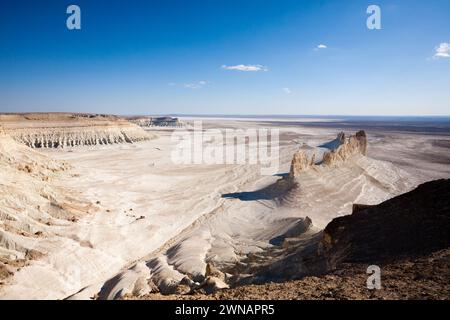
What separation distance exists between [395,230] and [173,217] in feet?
50.9

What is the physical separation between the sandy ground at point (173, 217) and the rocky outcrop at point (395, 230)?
17.8ft

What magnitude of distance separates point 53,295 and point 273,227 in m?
11.7

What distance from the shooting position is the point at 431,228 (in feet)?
30.1

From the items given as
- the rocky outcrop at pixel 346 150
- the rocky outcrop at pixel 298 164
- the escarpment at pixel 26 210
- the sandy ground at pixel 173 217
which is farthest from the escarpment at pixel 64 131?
the rocky outcrop at pixel 298 164

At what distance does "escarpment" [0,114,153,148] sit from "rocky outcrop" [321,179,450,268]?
57.9 meters

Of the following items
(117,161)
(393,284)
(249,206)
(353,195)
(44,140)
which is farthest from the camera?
(44,140)

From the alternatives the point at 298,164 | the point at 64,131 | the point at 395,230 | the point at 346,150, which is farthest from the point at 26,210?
the point at 64,131

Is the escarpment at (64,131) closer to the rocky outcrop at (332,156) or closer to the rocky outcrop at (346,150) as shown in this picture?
the rocky outcrop at (332,156)

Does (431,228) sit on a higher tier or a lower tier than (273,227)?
higher

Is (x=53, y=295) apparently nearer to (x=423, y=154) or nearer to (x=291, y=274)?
(x=291, y=274)

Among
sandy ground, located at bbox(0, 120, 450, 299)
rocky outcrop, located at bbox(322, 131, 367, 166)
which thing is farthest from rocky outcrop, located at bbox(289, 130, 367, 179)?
sandy ground, located at bbox(0, 120, 450, 299)

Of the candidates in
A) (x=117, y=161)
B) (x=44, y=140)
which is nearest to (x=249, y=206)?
(x=117, y=161)

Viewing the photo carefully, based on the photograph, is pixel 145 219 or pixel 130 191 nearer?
pixel 145 219
